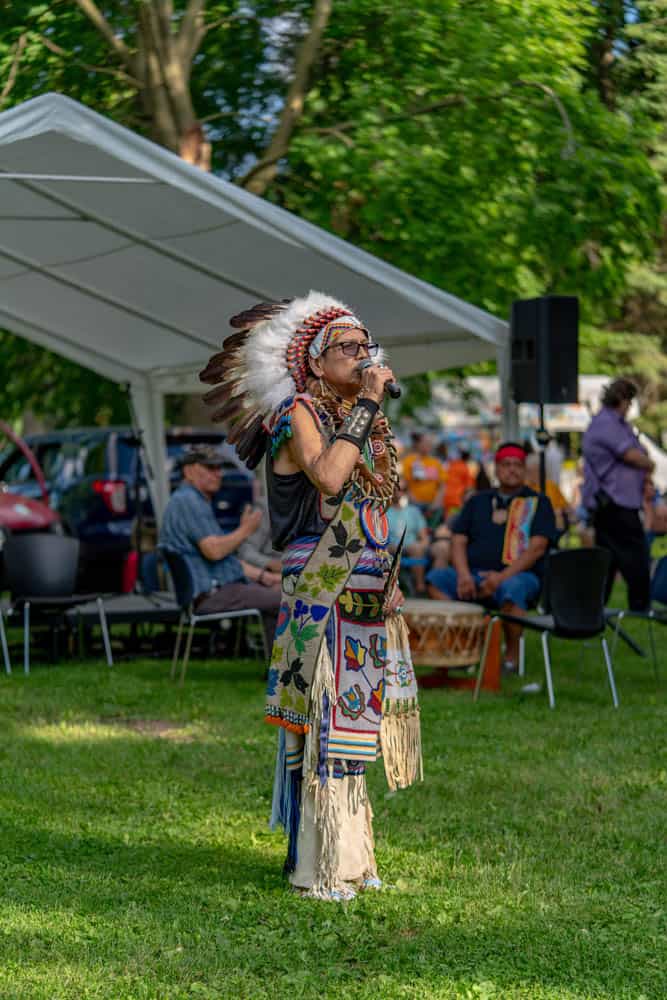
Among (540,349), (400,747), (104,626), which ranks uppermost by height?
(540,349)

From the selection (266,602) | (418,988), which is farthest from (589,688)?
(418,988)

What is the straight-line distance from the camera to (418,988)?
4.16 metres

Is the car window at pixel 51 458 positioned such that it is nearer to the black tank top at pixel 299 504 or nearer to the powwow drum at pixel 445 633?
the powwow drum at pixel 445 633

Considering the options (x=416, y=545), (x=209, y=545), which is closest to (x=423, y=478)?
(x=416, y=545)

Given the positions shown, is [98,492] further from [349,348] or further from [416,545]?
[349,348]

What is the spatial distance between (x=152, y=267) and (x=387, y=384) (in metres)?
5.96

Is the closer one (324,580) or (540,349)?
(324,580)

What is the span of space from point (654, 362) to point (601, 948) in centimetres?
2651

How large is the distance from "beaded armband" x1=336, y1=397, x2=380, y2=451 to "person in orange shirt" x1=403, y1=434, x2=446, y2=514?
44.6ft

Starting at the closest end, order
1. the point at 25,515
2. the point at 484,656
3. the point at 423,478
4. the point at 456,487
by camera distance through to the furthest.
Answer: the point at 484,656
the point at 25,515
the point at 423,478
the point at 456,487

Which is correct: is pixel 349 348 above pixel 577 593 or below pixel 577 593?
above

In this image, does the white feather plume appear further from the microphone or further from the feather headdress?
the microphone

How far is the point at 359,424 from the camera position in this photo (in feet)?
15.2

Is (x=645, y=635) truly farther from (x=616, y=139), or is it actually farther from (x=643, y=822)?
(x=643, y=822)
